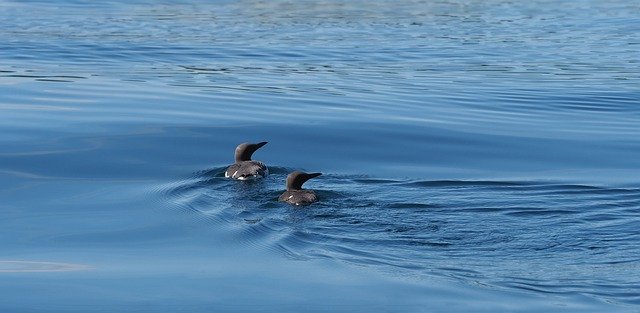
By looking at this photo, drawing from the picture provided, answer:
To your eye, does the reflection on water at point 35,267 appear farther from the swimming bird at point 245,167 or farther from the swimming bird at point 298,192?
the swimming bird at point 245,167

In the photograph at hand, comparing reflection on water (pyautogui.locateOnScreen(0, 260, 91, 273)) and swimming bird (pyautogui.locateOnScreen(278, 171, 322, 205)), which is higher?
swimming bird (pyautogui.locateOnScreen(278, 171, 322, 205))

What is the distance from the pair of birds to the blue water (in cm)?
14

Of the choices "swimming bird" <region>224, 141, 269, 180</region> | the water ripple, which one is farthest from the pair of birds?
the water ripple

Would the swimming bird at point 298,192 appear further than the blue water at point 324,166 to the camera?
Yes

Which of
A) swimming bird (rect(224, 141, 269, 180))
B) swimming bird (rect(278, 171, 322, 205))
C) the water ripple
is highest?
swimming bird (rect(224, 141, 269, 180))

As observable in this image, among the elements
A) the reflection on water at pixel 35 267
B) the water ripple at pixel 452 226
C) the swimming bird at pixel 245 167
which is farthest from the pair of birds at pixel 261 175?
the reflection on water at pixel 35 267

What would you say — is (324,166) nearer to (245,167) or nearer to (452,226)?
(245,167)

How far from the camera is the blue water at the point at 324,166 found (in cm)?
959

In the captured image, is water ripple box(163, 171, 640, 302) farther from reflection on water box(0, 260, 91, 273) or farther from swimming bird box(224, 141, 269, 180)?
reflection on water box(0, 260, 91, 273)

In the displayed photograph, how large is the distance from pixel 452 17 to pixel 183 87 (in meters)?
11.7

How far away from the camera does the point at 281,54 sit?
2439cm

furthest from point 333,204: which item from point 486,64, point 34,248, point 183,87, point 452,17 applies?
point 452,17

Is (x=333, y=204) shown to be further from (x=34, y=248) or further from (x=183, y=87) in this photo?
(x=183, y=87)

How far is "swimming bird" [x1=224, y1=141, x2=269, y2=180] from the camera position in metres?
13.2
